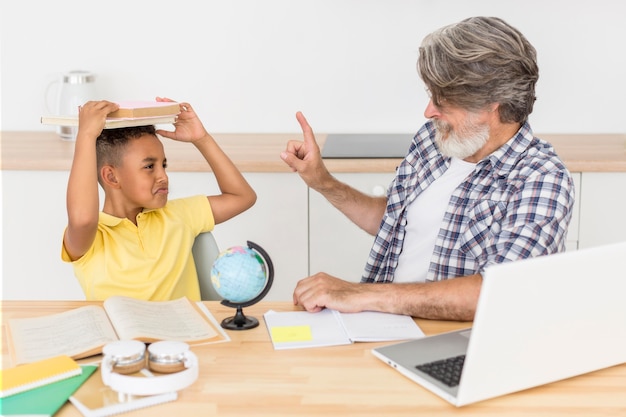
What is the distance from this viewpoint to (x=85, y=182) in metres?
1.95

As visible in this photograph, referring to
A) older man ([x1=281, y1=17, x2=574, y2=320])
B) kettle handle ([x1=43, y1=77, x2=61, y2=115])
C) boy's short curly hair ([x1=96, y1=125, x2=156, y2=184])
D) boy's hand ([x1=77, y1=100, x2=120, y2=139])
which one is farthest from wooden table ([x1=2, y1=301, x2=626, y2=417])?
kettle handle ([x1=43, y1=77, x2=61, y2=115])

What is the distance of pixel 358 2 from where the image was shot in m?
3.31

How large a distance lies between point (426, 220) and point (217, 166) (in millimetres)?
571

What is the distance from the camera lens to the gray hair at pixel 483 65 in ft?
6.57

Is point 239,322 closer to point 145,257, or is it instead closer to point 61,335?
point 61,335

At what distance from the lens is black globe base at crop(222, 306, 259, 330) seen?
5.55 ft

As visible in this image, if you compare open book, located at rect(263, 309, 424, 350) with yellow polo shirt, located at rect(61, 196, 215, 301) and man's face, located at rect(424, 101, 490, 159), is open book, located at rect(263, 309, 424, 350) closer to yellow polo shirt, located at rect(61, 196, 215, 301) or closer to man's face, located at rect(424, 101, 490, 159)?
yellow polo shirt, located at rect(61, 196, 215, 301)

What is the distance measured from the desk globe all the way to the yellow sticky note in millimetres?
78

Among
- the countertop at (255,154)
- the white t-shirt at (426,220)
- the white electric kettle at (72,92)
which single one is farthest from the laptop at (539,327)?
the white electric kettle at (72,92)

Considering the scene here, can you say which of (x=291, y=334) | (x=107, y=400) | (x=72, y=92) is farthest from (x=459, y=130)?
(x=72, y=92)

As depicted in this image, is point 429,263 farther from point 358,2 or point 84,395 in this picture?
point 358,2

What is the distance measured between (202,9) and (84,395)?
87.7 inches

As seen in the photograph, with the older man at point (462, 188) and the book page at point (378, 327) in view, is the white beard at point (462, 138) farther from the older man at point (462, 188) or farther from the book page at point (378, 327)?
the book page at point (378, 327)

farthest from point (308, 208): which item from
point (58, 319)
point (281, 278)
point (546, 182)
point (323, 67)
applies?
point (58, 319)
